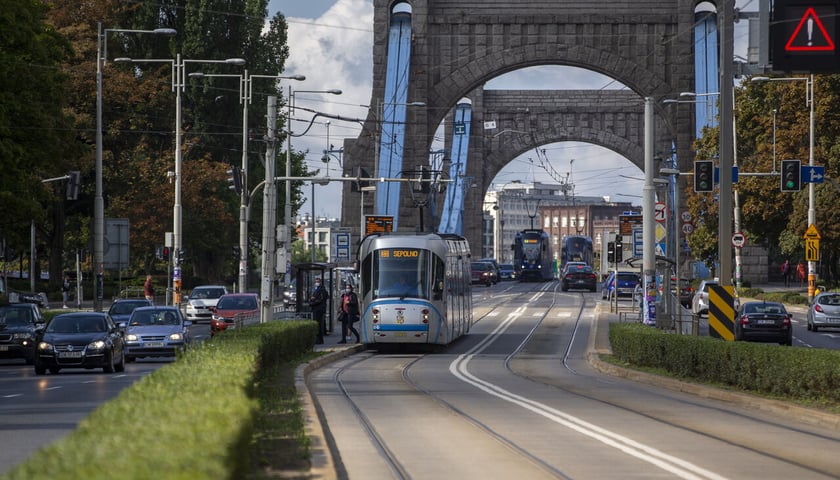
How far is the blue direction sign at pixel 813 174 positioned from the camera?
50.9 metres

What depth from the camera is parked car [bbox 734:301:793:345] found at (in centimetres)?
4069

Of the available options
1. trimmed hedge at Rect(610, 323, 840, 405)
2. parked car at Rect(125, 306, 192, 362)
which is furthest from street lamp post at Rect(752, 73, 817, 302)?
trimmed hedge at Rect(610, 323, 840, 405)

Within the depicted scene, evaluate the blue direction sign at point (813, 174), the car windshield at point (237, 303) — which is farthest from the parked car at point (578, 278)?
the car windshield at point (237, 303)

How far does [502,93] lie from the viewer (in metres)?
127

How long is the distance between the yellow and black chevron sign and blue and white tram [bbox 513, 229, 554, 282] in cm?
8927

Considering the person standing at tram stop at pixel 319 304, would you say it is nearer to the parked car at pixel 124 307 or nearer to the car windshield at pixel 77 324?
the parked car at pixel 124 307

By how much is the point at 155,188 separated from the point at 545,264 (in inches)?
2161

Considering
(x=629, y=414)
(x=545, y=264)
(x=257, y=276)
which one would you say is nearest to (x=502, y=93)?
(x=545, y=264)

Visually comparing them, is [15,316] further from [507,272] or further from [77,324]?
[507,272]

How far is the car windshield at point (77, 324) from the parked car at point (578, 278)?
206 ft

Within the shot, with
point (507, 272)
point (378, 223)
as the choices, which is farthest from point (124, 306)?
point (507, 272)

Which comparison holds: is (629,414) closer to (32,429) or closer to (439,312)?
(32,429)

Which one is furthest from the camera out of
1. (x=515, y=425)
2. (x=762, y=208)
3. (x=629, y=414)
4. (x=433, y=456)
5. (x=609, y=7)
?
(x=609, y=7)

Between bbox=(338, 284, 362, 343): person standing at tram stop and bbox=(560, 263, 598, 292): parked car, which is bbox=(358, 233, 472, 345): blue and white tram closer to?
bbox=(338, 284, 362, 343): person standing at tram stop
